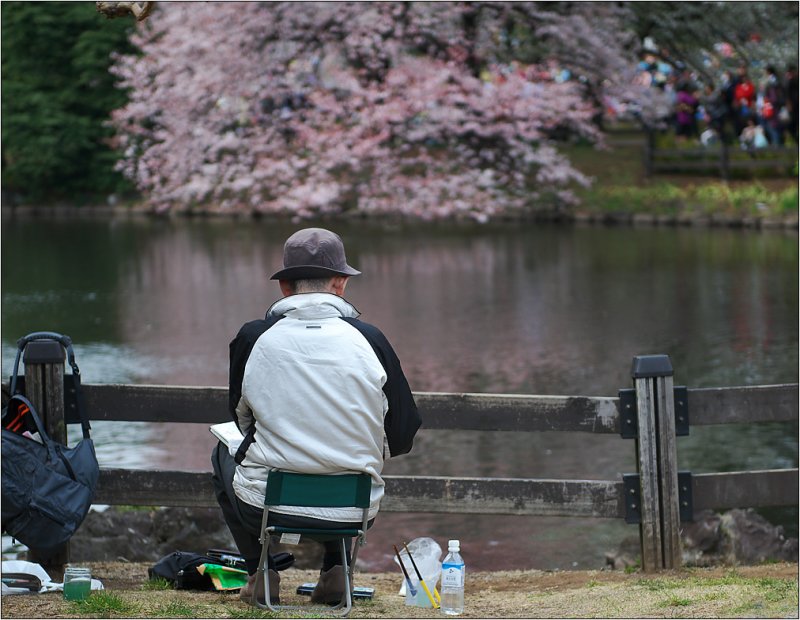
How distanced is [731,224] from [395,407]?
2618cm

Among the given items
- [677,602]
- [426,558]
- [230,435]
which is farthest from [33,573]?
[677,602]

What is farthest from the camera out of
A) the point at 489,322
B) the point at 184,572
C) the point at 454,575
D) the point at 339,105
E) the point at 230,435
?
the point at 489,322

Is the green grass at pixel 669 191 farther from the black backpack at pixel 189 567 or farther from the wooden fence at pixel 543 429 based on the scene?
the black backpack at pixel 189 567

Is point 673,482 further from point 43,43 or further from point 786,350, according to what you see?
point 43,43

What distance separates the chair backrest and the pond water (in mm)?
3022

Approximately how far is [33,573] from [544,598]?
6.85 ft

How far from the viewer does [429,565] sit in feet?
18.1

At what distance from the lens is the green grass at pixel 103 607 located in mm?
4729

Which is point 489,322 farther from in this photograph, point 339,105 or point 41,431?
point 41,431

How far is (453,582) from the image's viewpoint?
16.7 ft

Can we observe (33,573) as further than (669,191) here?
No

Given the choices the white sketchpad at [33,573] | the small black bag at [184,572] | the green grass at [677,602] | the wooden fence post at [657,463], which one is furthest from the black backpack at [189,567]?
the wooden fence post at [657,463]

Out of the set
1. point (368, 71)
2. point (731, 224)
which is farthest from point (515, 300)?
point (731, 224)

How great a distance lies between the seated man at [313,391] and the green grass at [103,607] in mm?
533
